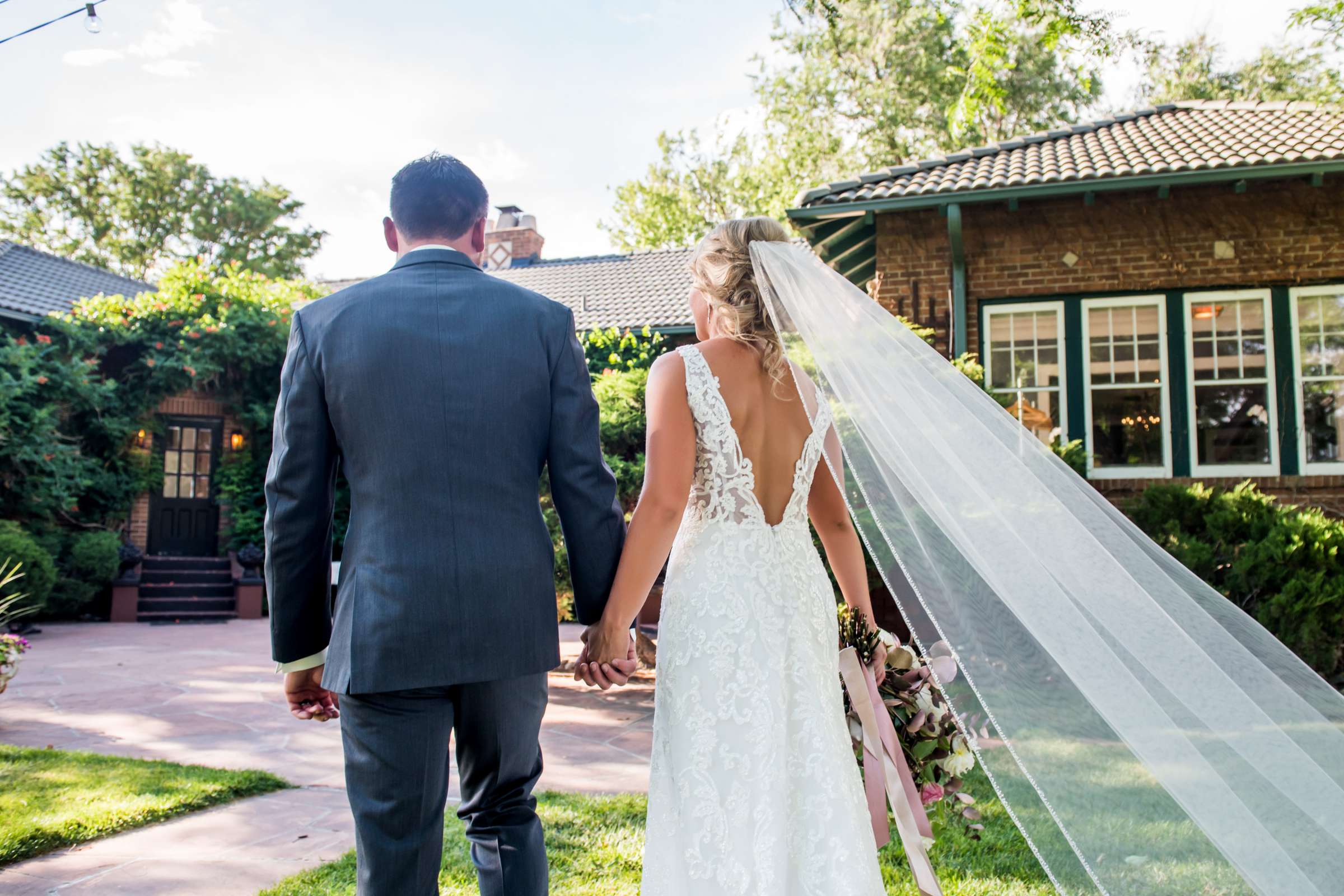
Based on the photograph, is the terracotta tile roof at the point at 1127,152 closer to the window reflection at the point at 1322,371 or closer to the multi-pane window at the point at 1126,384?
the multi-pane window at the point at 1126,384

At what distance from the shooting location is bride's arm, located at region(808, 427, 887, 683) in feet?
9.05

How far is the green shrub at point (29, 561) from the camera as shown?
37.1 feet

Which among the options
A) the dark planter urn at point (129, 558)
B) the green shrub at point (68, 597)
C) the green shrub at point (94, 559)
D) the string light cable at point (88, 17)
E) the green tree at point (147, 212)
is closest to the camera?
the string light cable at point (88, 17)

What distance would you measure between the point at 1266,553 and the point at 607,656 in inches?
276

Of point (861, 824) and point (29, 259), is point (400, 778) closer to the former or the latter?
point (861, 824)

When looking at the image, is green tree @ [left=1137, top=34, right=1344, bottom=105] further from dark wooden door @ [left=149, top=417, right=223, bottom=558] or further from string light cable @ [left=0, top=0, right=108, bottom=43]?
string light cable @ [left=0, top=0, right=108, bottom=43]

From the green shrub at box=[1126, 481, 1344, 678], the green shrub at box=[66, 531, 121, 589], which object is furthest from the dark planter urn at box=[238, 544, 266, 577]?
the green shrub at box=[1126, 481, 1344, 678]

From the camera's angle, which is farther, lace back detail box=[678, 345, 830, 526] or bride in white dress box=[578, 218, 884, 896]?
lace back detail box=[678, 345, 830, 526]

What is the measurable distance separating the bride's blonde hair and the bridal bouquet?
2.55 feet

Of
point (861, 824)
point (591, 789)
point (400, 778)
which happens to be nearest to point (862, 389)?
point (861, 824)

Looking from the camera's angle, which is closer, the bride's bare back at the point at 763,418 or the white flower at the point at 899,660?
the bride's bare back at the point at 763,418

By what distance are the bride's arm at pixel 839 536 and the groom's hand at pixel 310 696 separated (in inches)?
54.1

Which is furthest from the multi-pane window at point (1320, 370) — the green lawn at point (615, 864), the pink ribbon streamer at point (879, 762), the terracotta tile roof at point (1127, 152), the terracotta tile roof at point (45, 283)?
the terracotta tile roof at point (45, 283)

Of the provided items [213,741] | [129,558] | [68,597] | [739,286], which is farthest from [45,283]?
[739,286]
